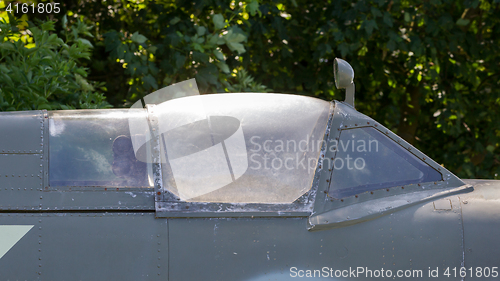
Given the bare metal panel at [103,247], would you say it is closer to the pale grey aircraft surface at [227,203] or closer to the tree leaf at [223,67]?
the pale grey aircraft surface at [227,203]

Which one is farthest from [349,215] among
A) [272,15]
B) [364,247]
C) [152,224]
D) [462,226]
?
[272,15]

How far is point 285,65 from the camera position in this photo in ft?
21.5

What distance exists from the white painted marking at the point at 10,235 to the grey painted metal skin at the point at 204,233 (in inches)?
0.8

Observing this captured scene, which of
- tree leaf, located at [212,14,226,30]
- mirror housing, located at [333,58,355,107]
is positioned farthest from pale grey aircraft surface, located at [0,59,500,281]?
tree leaf, located at [212,14,226,30]

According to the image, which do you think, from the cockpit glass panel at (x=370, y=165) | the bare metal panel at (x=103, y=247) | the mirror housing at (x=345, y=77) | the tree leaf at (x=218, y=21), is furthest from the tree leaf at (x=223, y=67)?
the bare metal panel at (x=103, y=247)

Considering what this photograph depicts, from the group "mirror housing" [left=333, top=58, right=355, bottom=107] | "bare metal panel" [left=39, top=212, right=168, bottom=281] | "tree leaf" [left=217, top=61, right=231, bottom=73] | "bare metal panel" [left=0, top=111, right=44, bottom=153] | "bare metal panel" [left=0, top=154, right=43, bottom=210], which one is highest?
"tree leaf" [left=217, top=61, right=231, bottom=73]

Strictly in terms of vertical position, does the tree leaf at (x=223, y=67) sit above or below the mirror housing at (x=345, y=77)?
above

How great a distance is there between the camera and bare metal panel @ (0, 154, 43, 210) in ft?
7.48

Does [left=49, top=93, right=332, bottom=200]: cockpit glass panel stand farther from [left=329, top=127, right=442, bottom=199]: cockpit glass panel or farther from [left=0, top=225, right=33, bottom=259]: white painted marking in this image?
[left=0, top=225, right=33, bottom=259]: white painted marking

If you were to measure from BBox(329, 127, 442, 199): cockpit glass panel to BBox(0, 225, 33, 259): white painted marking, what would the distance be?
1.65 metres

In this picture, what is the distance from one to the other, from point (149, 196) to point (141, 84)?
10.9ft

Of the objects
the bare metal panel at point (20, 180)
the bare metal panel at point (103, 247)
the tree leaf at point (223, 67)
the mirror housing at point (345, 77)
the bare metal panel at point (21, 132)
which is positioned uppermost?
the tree leaf at point (223, 67)

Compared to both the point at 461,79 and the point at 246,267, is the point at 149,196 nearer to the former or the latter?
the point at 246,267

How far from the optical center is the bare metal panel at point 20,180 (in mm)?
2281
